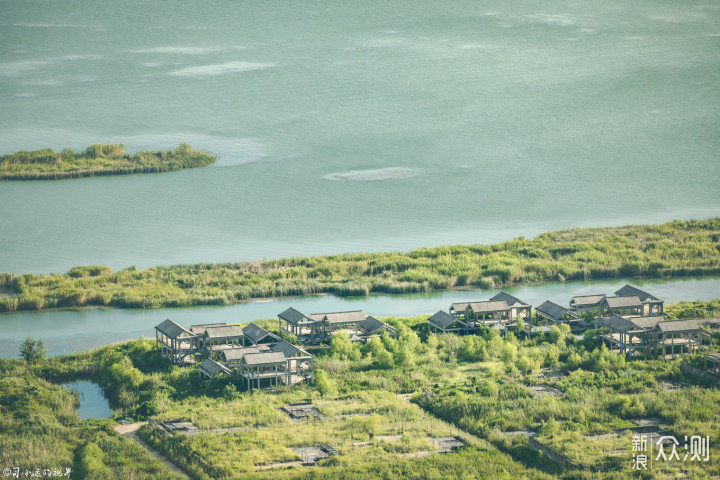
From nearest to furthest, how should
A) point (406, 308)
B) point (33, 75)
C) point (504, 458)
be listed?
point (504, 458) < point (406, 308) < point (33, 75)

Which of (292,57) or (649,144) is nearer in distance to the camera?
(649,144)

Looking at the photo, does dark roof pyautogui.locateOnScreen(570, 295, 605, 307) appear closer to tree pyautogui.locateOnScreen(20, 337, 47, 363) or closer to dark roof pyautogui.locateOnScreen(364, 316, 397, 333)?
dark roof pyautogui.locateOnScreen(364, 316, 397, 333)

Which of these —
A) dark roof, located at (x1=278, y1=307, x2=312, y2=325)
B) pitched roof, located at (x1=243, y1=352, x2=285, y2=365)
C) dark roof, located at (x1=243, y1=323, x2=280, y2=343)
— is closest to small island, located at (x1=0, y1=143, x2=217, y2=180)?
dark roof, located at (x1=278, y1=307, x2=312, y2=325)

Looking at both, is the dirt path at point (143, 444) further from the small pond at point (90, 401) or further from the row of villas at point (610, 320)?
the row of villas at point (610, 320)

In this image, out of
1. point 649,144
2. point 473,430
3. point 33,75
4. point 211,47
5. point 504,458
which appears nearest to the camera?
point 504,458

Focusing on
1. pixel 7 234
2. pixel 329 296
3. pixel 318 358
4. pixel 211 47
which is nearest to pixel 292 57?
pixel 211 47

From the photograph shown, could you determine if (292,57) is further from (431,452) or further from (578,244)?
(431,452)
